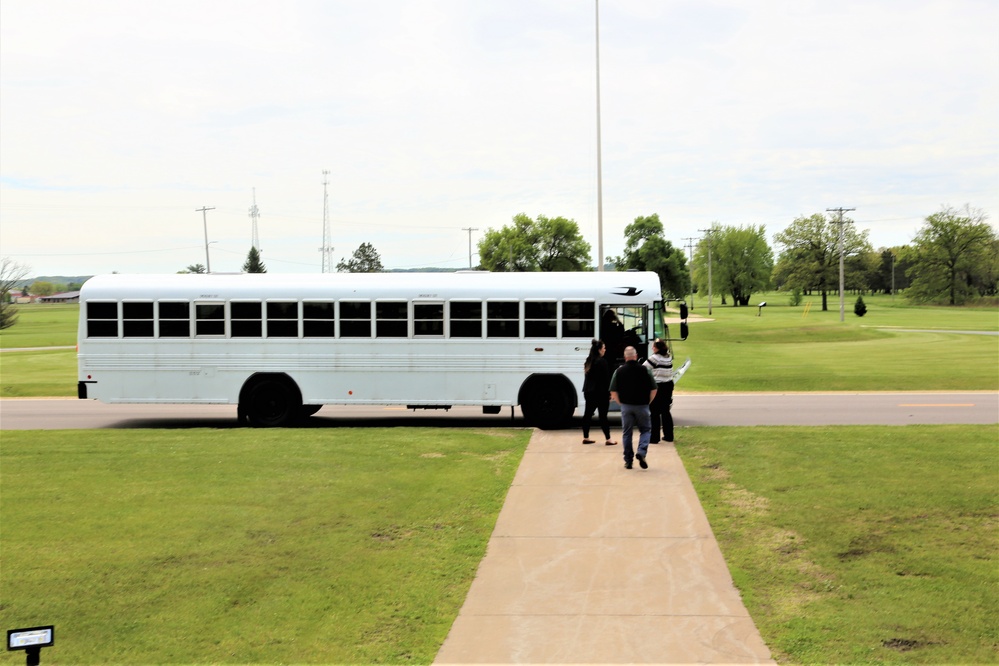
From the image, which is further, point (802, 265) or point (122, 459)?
point (802, 265)

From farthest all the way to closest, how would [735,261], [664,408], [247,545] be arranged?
[735,261] < [664,408] < [247,545]

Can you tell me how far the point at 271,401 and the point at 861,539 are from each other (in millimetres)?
12027

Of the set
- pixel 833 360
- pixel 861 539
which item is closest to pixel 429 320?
pixel 861 539

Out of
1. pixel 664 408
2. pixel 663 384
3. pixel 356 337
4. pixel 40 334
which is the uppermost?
pixel 356 337

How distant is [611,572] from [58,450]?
10157 mm

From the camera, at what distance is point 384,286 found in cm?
1764

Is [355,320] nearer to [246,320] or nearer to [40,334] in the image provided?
[246,320]

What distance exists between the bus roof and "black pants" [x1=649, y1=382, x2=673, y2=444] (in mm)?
2891

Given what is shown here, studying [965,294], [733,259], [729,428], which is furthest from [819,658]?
[733,259]

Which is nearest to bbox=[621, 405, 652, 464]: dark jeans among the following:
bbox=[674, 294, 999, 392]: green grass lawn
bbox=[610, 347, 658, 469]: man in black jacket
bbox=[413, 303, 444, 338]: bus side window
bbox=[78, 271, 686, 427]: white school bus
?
bbox=[610, 347, 658, 469]: man in black jacket

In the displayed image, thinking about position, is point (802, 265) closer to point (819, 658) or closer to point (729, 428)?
point (729, 428)

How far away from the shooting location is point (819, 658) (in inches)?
247

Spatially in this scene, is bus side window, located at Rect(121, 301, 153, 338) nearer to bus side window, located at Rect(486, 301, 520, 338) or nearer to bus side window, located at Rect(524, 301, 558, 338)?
bus side window, located at Rect(486, 301, 520, 338)

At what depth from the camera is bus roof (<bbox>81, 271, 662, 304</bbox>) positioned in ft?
56.3
